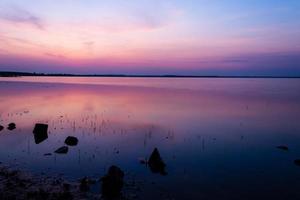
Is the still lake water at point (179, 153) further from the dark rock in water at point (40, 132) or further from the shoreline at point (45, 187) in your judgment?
the shoreline at point (45, 187)

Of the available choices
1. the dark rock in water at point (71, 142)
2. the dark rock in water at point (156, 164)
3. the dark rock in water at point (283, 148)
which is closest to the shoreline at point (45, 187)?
the dark rock in water at point (156, 164)

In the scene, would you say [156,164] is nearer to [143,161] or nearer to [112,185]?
[143,161]

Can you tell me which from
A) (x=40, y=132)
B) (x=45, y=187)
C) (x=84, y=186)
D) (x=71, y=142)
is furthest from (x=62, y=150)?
(x=84, y=186)

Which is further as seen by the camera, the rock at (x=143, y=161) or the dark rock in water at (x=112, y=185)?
the rock at (x=143, y=161)

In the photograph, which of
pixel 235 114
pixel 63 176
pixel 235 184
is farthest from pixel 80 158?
pixel 235 114

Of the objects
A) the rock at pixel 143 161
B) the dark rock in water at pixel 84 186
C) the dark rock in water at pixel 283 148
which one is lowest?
the dark rock in water at pixel 283 148

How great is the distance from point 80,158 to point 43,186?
5332mm

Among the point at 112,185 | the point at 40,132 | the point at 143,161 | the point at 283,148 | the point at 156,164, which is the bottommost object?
the point at 283,148

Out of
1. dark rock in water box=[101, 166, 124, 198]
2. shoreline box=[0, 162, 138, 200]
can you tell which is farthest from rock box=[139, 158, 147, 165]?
dark rock in water box=[101, 166, 124, 198]

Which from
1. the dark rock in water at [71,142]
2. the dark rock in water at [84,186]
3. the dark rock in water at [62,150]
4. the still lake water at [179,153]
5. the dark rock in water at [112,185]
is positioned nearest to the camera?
the dark rock in water at [112,185]

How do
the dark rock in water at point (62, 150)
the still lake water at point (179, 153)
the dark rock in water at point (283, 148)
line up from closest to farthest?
the still lake water at point (179, 153) → the dark rock in water at point (62, 150) → the dark rock in water at point (283, 148)

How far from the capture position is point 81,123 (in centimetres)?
3162

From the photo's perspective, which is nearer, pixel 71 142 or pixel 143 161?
pixel 143 161

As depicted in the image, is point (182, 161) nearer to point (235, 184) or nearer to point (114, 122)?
point (235, 184)
